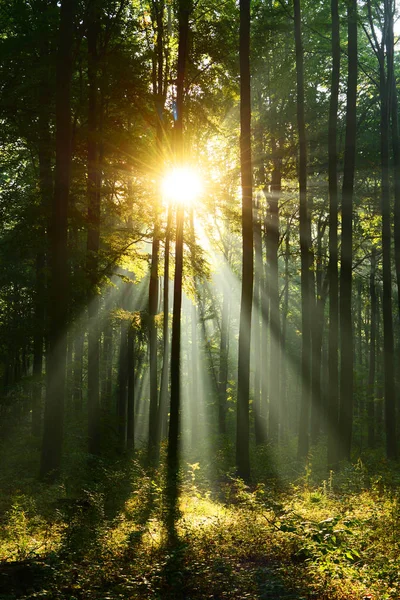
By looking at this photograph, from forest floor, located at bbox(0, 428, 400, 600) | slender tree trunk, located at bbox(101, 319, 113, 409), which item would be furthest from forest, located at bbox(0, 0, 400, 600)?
slender tree trunk, located at bbox(101, 319, 113, 409)

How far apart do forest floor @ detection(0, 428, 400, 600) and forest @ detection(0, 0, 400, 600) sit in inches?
1.5

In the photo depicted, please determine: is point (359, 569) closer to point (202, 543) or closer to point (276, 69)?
point (202, 543)

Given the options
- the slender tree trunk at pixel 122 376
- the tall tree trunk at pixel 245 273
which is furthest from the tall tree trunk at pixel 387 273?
the slender tree trunk at pixel 122 376

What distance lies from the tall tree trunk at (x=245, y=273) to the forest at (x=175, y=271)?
0.21 ft

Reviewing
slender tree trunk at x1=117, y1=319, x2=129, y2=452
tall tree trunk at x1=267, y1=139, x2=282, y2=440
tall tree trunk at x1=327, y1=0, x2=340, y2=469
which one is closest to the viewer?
tall tree trunk at x1=327, y1=0, x2=340, y2=469

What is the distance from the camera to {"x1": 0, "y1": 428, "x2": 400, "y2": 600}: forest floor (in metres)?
5.74

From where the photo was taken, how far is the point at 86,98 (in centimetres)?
1617

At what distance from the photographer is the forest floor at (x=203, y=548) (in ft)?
18.8

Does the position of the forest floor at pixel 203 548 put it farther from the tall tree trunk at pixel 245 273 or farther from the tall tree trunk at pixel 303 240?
the tall tree trunk at pixel 303 240

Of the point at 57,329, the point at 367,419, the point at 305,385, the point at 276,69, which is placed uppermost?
the point at 276,69

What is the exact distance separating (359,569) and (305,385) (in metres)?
12.9

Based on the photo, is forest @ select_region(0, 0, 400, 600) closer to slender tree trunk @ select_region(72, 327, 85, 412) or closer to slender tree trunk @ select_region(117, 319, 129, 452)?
slender tree trunk @ select_region(117, 319, 129, 452)

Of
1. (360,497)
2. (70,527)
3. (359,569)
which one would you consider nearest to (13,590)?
(70,527)

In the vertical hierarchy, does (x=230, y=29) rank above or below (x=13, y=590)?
above
